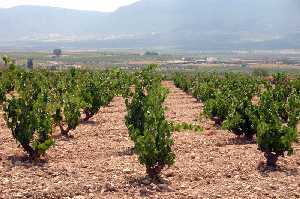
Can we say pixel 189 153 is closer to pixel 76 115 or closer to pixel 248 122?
pixel 248 122

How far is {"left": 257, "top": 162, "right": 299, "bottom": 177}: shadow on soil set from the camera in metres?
18.5

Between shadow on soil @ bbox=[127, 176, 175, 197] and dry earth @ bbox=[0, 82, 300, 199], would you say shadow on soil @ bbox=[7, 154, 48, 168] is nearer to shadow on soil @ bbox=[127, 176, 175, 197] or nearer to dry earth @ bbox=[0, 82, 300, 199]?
dry earth @ bbox=[0, 82, 300, 199]

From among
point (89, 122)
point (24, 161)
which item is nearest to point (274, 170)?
point (24, 161)

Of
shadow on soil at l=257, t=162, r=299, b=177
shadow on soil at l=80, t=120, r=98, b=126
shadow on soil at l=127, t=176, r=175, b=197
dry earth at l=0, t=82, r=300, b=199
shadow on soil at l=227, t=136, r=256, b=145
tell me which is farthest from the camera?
shadow on soil at l=80, t=120, r=98, b=126

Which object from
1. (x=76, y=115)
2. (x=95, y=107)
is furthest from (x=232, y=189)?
(x=95, y=107)

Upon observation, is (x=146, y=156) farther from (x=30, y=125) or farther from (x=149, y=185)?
(x=30, y=125)

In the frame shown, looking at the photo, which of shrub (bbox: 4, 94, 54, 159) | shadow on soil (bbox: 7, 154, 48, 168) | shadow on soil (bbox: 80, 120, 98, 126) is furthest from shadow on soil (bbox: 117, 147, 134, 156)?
shadow on soil (bbox: 80, 120, 98, 126)

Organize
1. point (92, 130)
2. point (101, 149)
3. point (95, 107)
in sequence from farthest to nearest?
point (95, 107) < point (92, 130) < point (101, 149)

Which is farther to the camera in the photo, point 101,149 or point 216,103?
point 216,103

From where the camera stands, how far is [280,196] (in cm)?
1614

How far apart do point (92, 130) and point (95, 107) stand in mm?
3893

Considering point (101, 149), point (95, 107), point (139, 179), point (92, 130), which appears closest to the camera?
point (139, 179)

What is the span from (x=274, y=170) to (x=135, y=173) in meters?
5.13

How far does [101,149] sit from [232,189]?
757cm
